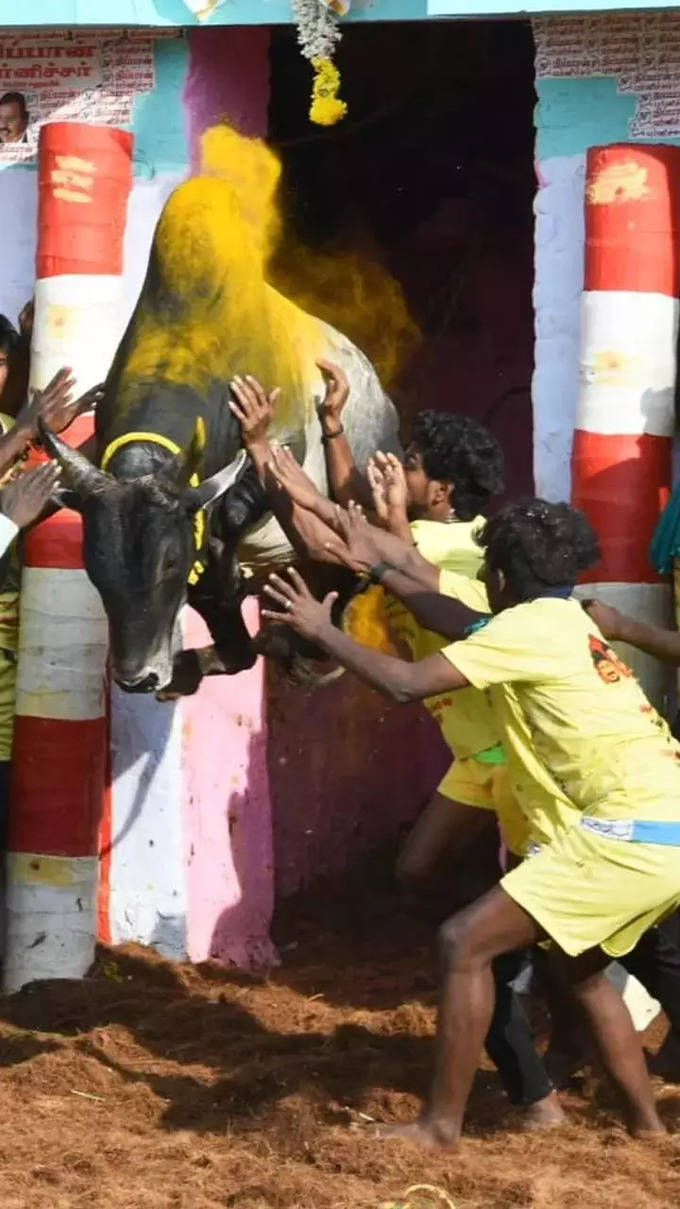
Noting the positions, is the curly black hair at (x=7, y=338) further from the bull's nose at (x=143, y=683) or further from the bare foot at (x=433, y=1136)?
the bare foot at (x=433, y=1136)

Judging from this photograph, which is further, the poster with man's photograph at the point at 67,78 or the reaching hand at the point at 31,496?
the poster with man's photograph at the point at 67,78

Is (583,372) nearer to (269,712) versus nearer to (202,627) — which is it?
(202,627)

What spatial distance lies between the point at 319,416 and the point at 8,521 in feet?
4.27

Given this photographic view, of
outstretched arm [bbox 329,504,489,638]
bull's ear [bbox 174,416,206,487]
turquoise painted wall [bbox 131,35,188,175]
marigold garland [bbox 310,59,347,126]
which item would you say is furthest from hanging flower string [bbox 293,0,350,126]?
outstretched arm [bbox 329,504,489,638]

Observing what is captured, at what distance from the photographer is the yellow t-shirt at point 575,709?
209 inches

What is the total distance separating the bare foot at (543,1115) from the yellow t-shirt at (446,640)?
104 cm

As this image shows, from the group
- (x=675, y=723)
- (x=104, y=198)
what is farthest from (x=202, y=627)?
(x=675, y=723)

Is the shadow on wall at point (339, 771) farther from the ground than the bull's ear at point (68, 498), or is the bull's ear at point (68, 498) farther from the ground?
the bull's ear at point (68, 498)

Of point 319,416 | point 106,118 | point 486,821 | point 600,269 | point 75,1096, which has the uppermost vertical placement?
point 106,118

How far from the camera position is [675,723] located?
6723 millimetres

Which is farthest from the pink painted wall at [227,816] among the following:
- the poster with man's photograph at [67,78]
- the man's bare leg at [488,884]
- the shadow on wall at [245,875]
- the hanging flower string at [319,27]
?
the hanging flower string at [319,27]

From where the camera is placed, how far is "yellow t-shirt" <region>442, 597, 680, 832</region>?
531 centimetres

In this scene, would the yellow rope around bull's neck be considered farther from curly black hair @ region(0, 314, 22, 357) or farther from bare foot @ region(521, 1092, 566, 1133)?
bare foot @ region(521, 1092, 566, 1133)

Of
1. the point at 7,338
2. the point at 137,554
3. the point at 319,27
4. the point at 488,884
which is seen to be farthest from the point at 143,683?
the point at 319,27
